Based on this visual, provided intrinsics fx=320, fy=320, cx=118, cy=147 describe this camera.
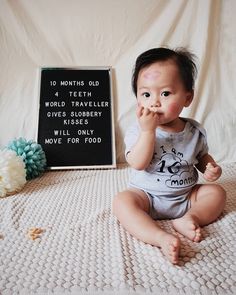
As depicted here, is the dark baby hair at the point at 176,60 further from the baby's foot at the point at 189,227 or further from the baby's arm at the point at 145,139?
the baby's foot at the point at 189,227

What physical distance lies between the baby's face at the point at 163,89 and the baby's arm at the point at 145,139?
3 cm

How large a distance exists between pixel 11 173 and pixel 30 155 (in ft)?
0.57

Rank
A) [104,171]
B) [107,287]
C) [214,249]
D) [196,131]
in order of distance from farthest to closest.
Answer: [104,171]
[196,131]
[214,249]
[107,287]

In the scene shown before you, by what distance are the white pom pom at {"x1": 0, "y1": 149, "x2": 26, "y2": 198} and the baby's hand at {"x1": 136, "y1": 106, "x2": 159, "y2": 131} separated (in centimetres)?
50

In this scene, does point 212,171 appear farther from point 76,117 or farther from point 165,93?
point 76,117

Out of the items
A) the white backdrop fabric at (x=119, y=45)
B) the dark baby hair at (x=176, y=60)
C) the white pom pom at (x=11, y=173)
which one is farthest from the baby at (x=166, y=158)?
the white backdrop fabric at (x=119, y=45)

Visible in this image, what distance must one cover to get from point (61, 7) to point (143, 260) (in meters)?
1.10

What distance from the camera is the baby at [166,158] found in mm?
737

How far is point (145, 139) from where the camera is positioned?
29.1 inches

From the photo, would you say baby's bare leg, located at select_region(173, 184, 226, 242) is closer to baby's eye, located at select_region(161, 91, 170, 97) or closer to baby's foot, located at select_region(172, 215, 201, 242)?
baby's foot, located at select_region(172, 215, 201, 242)

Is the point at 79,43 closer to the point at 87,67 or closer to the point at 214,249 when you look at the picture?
the point at 87,67

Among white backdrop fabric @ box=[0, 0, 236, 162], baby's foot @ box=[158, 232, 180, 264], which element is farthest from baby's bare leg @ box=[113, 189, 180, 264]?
white backdrop fabric @ box=[0, 0, 236, 162]

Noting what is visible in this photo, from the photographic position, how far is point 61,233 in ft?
2.44

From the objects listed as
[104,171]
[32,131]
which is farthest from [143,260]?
[32,131]
